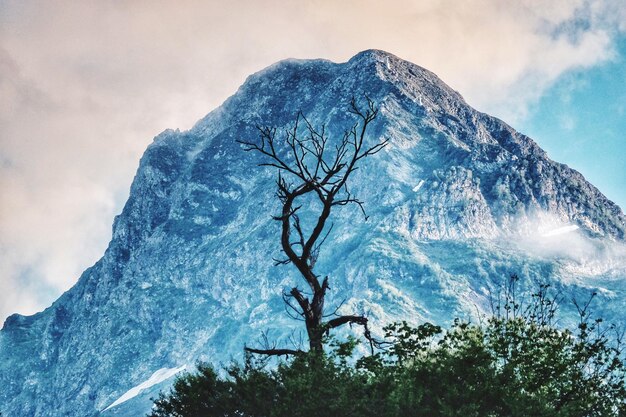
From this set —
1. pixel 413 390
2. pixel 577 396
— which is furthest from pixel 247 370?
pixel 577 396

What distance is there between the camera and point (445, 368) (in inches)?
653

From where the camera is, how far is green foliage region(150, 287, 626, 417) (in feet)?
50.9

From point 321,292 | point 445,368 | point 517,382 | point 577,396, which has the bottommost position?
point 577,396

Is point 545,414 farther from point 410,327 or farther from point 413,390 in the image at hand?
point 410,327

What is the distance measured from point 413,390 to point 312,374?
2.88m

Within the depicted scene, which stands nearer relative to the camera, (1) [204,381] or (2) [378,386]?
(2) [378,386]

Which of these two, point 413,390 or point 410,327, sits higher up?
point 410,327

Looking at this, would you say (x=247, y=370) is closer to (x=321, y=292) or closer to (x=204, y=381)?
(x=204, y=381)

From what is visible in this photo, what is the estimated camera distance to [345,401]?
15164 mm

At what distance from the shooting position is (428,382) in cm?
1659

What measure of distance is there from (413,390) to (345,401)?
2.06 meters

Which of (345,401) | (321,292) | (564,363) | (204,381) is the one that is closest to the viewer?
(345,401)

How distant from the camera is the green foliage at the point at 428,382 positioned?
50.9 feet

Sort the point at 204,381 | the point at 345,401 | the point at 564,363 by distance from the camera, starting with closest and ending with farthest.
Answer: the point at 345,401, the point at 564,363, the point at 204,381
